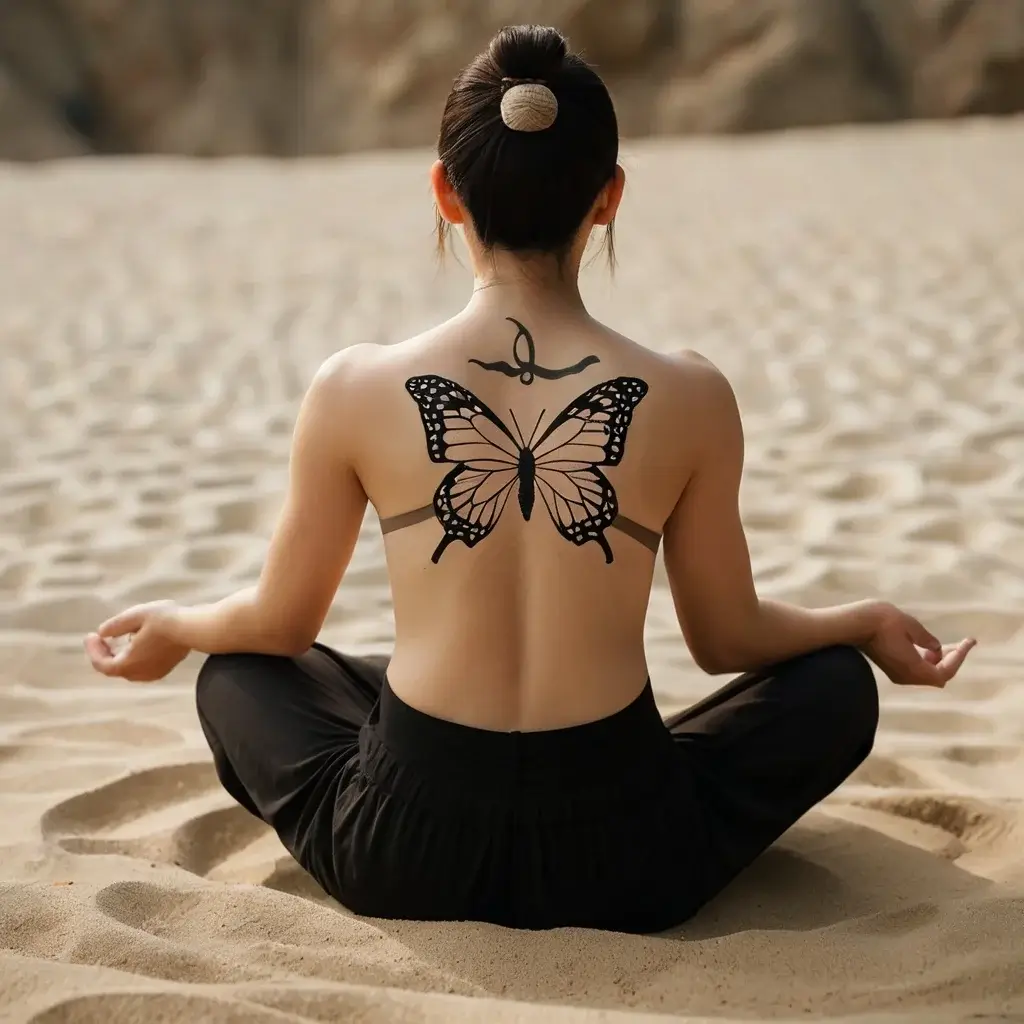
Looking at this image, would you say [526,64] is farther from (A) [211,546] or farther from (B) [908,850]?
(A) [211,546]

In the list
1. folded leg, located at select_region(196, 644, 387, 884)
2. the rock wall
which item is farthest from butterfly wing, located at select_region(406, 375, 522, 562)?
the rock wall

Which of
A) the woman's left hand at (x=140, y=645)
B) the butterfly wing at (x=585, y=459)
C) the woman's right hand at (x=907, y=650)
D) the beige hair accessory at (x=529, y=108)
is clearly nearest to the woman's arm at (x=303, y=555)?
the woman's left hand at (x=140, y=645)

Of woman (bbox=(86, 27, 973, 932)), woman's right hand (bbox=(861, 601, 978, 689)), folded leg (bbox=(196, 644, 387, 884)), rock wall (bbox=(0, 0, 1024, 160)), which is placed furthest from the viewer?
rock wall (bbox=(0, 0, 1024, 160))

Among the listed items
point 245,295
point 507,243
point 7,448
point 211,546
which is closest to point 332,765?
point 507,243

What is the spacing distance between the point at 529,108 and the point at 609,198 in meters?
0.17

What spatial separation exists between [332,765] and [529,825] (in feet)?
0.90

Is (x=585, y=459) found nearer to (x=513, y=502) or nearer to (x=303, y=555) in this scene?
(x=513, y=502)

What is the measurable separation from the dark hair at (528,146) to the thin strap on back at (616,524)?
12.7 inches

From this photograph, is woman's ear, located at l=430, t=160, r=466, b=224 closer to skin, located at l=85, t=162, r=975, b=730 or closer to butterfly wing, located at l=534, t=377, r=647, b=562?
skin, located at l=85, t=162, r=975, b=730

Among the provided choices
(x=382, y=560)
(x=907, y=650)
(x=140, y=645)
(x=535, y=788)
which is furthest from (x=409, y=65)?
(x=535, y=788)

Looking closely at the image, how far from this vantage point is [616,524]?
1.66m

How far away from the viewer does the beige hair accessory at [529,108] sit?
1.54 meters

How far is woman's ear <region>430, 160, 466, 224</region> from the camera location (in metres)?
1.65

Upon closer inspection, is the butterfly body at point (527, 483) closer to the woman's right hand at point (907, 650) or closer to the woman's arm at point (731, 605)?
the woman's arm at point (731, 605)
